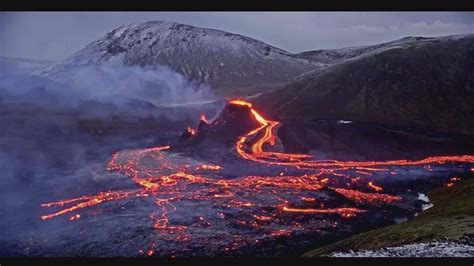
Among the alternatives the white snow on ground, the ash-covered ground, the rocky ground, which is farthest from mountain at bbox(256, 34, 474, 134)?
the white snow on ground

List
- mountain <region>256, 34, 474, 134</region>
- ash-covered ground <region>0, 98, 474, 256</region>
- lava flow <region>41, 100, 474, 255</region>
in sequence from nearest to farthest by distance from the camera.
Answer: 1. ash-covered ground <region>0, 98, 474, 256</region>
2. lava flow <region>41, 100, 474, 255</region>
3. mountain <region>256, 34, 474, 134</region>

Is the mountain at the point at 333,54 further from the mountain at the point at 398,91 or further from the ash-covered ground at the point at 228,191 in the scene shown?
the ash-covered ground at the point at 228,191

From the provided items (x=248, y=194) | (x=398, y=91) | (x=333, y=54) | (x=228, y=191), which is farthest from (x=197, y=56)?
(x=248, y=194)

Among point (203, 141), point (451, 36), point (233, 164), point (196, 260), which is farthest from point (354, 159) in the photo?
point (451, 36)

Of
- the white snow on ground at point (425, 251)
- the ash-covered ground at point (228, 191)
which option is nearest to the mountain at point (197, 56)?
the ash-covered ground at point (228, 191)

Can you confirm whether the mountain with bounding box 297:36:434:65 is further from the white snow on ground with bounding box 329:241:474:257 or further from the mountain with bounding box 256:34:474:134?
the white snow on ground with bounding box 329:241:474:257
